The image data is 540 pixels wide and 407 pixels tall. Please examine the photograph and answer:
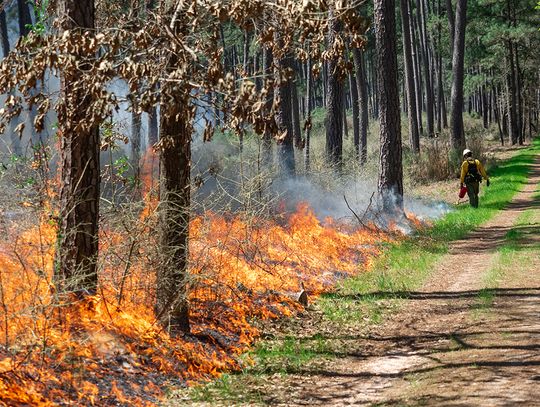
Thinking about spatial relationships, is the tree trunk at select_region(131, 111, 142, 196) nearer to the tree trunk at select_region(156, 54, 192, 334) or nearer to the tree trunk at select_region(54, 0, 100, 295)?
the tree trunk at select_region(156, 54, 192, 334)

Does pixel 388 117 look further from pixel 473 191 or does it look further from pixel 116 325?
pixel 116 325

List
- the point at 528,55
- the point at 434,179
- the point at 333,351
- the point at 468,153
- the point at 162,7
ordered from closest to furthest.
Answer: the point at 162,7, the point at 333,351, the point at 468,153, the point at 434,179, the point at 528,55

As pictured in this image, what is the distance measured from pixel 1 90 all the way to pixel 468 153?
1526 cm

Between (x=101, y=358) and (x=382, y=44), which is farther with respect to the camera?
(x=382, y=44)

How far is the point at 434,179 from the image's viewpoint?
27.7m

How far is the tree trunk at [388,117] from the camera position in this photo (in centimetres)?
1725

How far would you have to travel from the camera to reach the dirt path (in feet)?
21.1

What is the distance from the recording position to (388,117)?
57.2 feet

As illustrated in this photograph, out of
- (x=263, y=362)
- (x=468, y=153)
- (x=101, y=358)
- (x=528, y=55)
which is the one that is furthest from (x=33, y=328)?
(x=528, y=55)


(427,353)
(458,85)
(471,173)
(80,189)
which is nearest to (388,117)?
(471,173)

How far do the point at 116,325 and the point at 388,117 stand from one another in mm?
11372

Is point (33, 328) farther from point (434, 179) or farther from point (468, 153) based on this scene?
point (434, 179)

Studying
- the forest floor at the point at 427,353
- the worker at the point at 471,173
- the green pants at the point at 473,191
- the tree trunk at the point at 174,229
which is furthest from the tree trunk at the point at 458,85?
the tree trunk at the point at 174,229

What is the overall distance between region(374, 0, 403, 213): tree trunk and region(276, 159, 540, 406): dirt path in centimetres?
499
